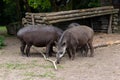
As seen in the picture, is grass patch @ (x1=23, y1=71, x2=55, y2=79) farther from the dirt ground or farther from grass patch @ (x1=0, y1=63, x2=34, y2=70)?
grass patch @ (x1=0, y1=63, x2=34, y2=70)

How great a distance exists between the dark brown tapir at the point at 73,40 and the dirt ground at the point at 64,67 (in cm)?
28

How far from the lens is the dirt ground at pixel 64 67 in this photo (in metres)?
7.48

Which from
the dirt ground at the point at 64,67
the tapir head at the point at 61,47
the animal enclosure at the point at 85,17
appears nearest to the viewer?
the dirt ground at the point at 64,67

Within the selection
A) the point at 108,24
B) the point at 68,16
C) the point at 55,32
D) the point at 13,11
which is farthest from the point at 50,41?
the point at 13,11

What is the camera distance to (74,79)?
7.21 m

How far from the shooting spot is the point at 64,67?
8.44 meters

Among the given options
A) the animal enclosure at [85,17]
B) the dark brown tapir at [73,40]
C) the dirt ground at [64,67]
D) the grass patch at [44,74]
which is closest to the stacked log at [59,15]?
the animal enclosure at [85,17]

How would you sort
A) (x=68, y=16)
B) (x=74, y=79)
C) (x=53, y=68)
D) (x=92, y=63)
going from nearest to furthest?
(x=74, y=79) → (x=53, y=68) → (x=92, y=63) → (x=68, y=16)

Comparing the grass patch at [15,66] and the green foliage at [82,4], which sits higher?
the green foliage at [82,4]

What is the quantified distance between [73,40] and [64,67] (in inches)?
50.9

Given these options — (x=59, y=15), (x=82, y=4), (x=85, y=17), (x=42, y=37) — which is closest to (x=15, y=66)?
(x=42, y=37)

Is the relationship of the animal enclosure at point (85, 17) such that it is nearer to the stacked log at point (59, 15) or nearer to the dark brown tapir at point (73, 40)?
the stacked log at point (59, 15)

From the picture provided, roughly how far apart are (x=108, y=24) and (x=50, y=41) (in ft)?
19.5

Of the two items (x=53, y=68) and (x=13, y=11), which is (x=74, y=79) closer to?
(x=53, y=68)
